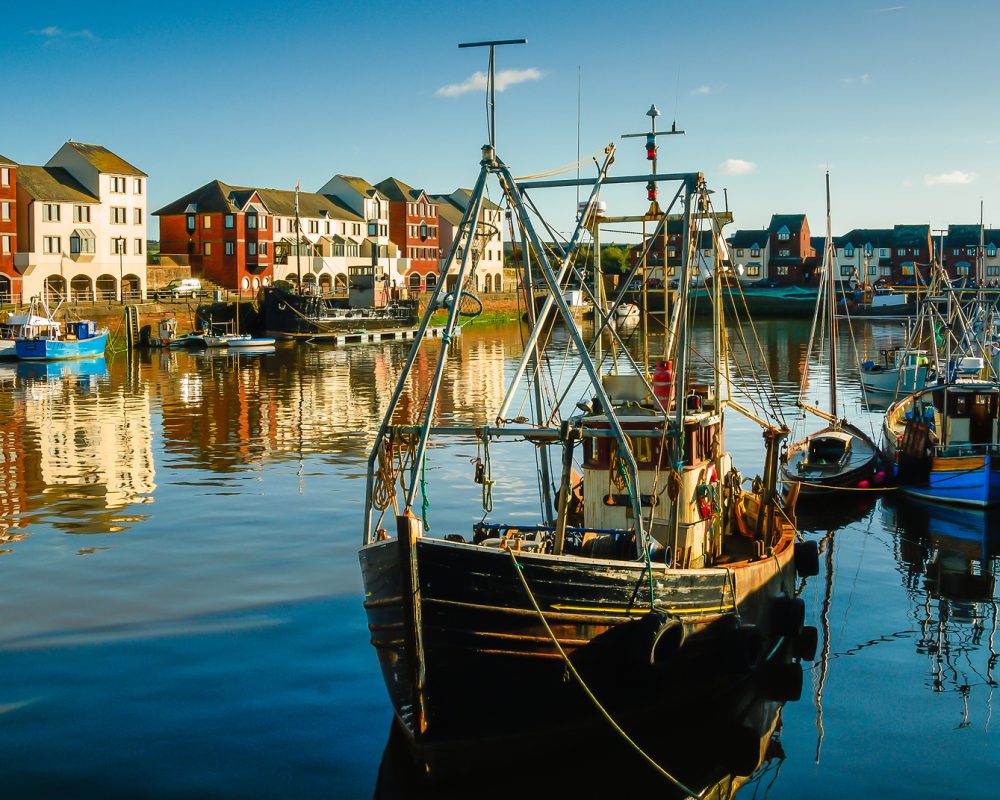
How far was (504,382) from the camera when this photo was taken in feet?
224

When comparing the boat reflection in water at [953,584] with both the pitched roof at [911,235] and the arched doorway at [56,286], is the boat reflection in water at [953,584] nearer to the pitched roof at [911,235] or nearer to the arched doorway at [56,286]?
the arched doorway at [56,286]

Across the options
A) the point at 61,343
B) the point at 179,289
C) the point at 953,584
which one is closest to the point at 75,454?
the point at 953,584

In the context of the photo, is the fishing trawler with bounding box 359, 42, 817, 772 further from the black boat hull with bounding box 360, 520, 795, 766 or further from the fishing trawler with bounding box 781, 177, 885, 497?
the fishing trawler with bounding box 781, 177, 885, 497

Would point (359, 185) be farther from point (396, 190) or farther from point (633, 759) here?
point (633, 759)

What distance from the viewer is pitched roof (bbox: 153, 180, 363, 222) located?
400 ft

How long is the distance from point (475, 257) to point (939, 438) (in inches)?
907

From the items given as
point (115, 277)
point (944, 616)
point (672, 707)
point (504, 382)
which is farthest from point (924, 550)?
point (115, 277)

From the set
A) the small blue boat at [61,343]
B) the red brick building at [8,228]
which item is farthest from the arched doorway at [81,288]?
the small blue boat at [61,343]

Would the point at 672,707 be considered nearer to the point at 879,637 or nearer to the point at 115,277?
the point at 879,637

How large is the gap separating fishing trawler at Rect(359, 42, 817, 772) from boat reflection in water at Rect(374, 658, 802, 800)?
0.43m

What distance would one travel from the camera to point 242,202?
122062 mm

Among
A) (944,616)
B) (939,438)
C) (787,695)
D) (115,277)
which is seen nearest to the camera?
(787,695)

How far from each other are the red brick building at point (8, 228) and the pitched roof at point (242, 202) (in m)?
25.8

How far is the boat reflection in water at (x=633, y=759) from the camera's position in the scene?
14938mm
